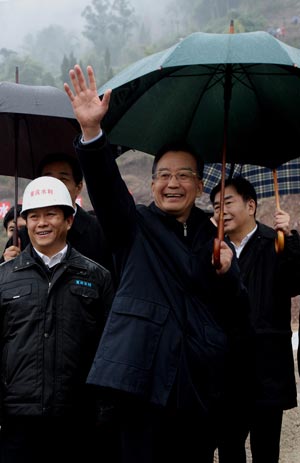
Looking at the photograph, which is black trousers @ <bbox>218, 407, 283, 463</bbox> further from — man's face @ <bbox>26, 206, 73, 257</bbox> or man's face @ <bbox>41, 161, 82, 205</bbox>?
man's face @ <bbox>41, 161, 82, 205</bbox>

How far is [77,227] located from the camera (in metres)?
3.26

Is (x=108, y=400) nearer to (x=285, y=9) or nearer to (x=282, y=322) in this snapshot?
(x=282, y=322)

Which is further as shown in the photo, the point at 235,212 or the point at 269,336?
the point at 235,212

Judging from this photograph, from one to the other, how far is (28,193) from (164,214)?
2.16ft

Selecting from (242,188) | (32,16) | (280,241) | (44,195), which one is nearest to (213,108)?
(242,188)

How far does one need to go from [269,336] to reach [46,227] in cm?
130

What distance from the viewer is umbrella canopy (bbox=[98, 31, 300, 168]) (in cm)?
285

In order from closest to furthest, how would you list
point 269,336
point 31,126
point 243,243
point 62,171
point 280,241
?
point 280,241 → point 269,336 → point 62,171 → point 243,243 → point 31,126

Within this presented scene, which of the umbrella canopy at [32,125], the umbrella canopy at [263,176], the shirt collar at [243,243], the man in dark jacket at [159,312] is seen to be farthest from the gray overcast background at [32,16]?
the man in dark jacket at [159,312]

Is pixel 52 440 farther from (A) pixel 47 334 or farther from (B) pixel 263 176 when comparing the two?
(B) pixel 263 176

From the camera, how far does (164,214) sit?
2.48 meters

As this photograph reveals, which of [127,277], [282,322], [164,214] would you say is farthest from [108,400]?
[282,322]

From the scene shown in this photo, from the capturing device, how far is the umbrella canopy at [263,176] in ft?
12.5

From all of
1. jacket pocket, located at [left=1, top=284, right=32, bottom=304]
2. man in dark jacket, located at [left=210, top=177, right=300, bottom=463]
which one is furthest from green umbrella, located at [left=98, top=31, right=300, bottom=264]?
jacket pocket, located at [left=1, top=284, right=32, bottom=304]
